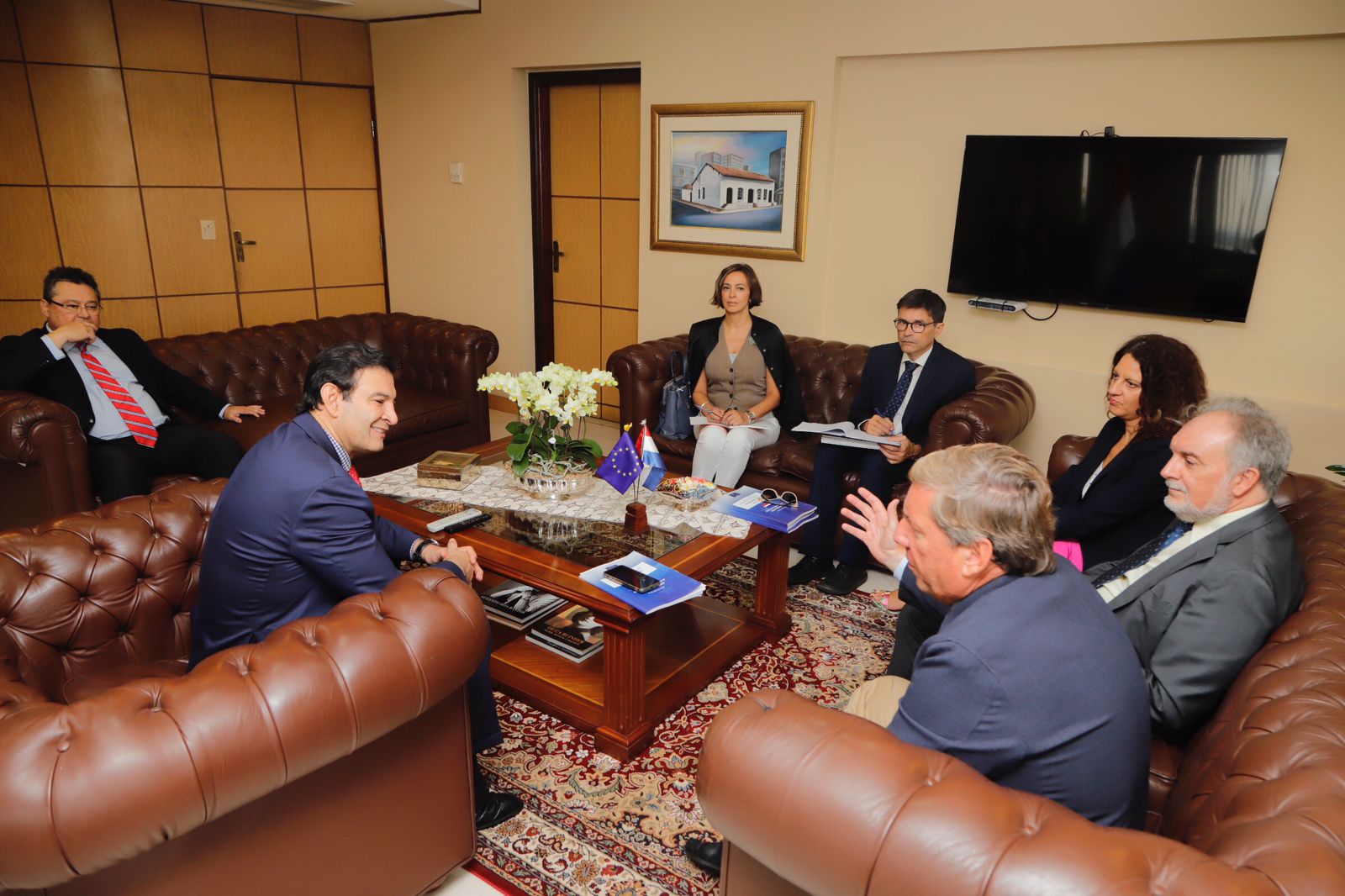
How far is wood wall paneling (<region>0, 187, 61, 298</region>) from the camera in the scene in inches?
185

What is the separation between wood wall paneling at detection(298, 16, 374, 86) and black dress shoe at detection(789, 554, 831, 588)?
192 inches

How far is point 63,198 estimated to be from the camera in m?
4.86

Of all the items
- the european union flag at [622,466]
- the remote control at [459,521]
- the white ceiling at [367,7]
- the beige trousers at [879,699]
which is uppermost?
the white ceiling at [367,7]

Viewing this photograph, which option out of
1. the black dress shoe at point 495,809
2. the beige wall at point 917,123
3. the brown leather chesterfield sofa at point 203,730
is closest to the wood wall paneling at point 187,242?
the beige wall at point 917,123

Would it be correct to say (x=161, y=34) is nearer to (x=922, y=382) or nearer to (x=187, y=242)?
(x=187, y=242)

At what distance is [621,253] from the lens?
18.0ft

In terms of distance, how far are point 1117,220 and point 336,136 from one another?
5175mm

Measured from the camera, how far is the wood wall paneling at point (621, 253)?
5.39 metres

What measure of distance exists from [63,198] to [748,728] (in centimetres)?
553

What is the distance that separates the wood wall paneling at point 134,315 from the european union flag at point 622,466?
3942 mm

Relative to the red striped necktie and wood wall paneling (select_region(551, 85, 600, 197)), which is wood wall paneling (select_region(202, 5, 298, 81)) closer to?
wood wall paneling (select_region(551, 85, 600, 197))

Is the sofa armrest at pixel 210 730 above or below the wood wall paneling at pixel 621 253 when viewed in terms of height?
below

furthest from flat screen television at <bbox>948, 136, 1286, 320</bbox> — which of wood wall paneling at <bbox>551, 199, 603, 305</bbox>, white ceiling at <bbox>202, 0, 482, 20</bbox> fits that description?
white ceiling at <bbox>202, 0, 482, 20</bbox>

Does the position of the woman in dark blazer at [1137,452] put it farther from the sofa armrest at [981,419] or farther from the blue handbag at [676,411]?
the blue handbag at [676,411]
